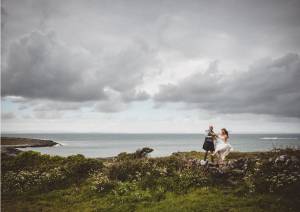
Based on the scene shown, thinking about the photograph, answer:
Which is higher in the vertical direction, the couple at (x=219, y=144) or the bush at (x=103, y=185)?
the couple at (x=219, y=144)

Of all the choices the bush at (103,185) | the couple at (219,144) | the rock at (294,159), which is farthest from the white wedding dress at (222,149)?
the bush at (103,185)

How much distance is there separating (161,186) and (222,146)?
219 inches

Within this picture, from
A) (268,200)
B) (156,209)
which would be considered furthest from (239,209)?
(156,209)

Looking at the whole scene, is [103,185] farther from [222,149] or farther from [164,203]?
[222,149]

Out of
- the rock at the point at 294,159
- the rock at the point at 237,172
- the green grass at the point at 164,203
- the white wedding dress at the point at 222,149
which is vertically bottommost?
the green grass at the point at 164,203

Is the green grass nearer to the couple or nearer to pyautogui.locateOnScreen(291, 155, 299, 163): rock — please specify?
pyautogui.locateOnScreen(291, 155, 299, 163): rock

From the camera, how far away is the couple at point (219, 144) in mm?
19453

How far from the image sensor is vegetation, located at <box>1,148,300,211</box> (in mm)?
13742

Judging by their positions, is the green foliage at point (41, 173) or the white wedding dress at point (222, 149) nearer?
the green foliage at point (41, 173)

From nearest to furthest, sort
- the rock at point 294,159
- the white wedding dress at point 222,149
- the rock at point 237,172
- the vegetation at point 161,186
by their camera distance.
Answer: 1. the vegetation at point 161,186
2. the rock at point 294,159
3. the rock at point 237,172
4. the white wedding dress at point 222,149

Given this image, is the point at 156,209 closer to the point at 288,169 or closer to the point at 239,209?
the point at 239,209

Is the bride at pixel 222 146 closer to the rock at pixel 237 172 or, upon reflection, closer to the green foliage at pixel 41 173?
the rock at pixel 237 172

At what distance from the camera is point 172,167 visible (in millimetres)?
18984

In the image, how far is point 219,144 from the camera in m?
19.8
